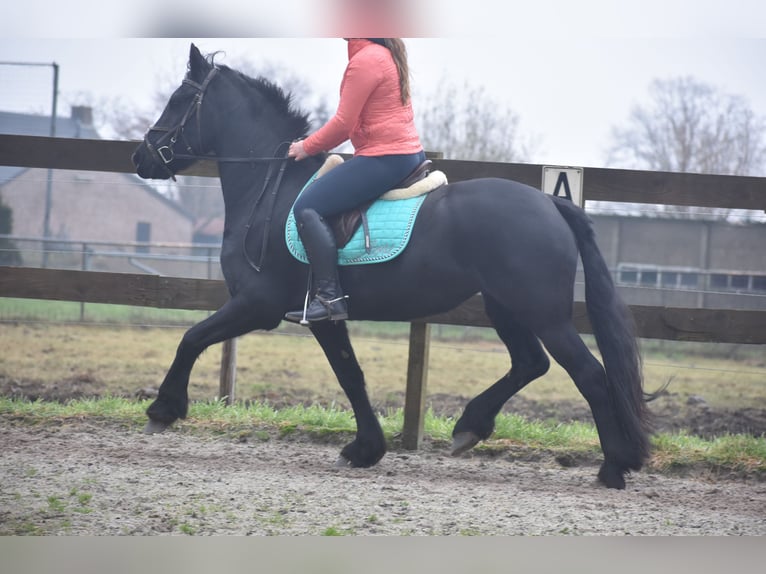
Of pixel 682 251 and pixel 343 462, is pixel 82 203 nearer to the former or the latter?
pixel 682 251

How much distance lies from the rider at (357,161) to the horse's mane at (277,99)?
0.48 meters

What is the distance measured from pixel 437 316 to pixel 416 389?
51 cm

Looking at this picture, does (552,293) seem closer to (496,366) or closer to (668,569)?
(668,569)

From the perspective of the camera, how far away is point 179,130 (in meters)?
4.86

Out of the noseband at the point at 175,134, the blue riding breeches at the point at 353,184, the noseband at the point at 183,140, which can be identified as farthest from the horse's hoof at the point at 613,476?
the noseband at the point at 175,134

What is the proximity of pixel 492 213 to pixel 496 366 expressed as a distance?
7656mm

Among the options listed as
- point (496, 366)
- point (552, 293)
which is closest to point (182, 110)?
point (552, 293)

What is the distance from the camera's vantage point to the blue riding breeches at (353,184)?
4402 mm

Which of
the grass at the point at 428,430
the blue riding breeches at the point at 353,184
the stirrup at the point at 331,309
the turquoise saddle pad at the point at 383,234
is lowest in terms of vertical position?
the grass at the point at 428,430

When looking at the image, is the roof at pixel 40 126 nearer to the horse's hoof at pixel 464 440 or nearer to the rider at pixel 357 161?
the rider at pixel 357 161

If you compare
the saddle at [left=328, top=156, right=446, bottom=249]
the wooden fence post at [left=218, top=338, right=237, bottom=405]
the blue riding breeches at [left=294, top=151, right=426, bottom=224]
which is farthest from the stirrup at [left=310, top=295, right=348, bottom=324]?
the wooden fence post at [left=218, top=338, right=237, bottom=405]

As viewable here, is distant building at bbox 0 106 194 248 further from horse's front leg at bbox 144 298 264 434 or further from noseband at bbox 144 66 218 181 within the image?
horse's front leg at bbox 144 298 264 434

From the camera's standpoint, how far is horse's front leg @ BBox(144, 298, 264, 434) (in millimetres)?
4590

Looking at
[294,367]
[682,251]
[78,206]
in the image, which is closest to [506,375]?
[294,367]
